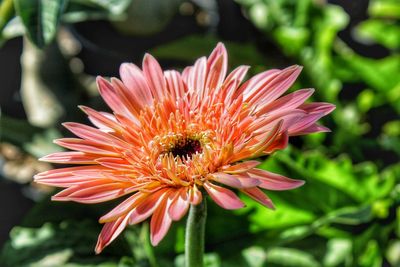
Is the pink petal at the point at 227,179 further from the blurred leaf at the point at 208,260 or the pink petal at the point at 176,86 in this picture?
the blurred leaf at the point at 208,260

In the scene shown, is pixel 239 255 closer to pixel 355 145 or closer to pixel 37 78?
pixel 355 145

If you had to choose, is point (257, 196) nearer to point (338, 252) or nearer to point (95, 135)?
point (95, 135)

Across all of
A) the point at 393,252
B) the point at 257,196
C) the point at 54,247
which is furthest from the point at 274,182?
the point at 393,252

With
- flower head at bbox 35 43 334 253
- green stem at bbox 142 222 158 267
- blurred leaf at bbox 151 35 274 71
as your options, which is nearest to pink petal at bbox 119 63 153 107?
flower head at bbox 35 43 334 253

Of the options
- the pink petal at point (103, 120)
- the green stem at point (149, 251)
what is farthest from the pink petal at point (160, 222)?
the green stem at point (149, 251)

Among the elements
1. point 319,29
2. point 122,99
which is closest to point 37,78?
point 319,29

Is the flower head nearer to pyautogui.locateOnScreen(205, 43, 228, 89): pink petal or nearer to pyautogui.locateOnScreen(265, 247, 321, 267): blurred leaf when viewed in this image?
pyautogui.locateOnScreen(205, 43, 228, 89): pink petal
